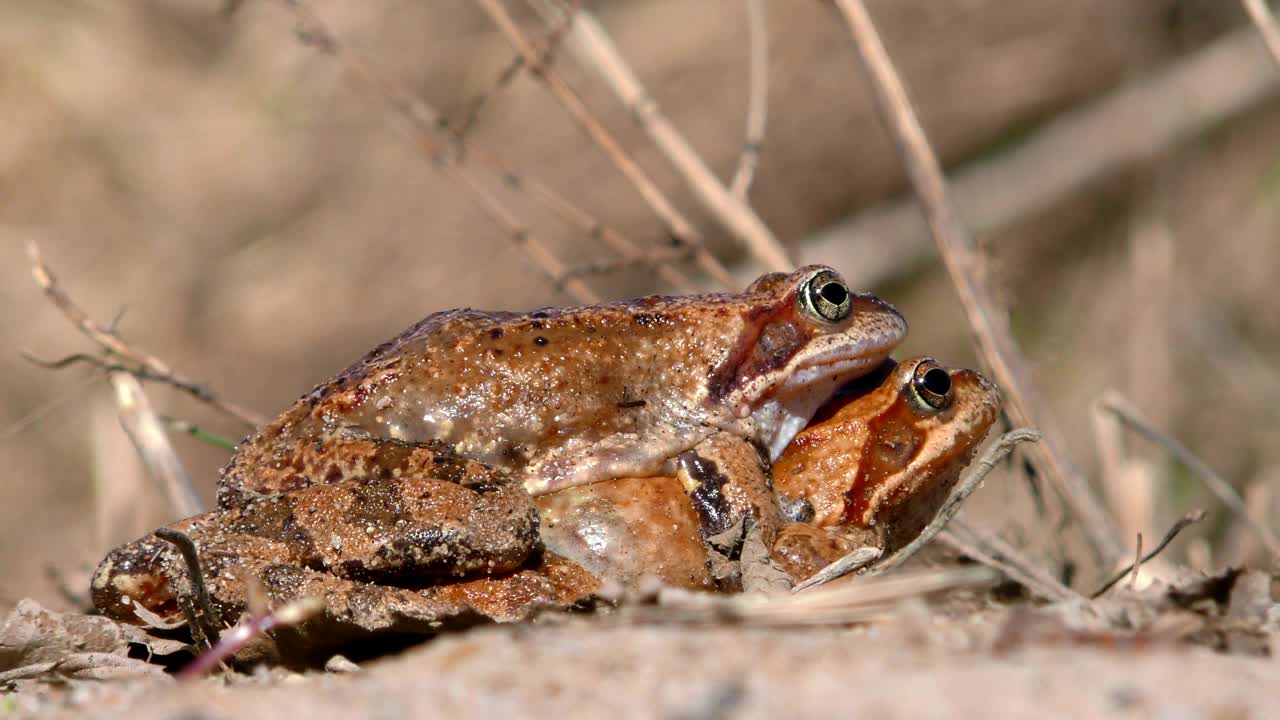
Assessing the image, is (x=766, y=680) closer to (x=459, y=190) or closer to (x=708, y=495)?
(x=708, y=495)

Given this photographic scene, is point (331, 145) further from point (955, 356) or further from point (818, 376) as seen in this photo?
point (818, 376)

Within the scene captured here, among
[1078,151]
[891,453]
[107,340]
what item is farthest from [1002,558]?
[1078,151]

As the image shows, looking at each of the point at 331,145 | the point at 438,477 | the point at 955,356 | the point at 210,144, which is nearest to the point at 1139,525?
the point at 438,477

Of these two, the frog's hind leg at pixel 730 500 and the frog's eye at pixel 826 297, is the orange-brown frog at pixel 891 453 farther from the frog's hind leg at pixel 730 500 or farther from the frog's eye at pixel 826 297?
the frog's eye at pixel 826 297

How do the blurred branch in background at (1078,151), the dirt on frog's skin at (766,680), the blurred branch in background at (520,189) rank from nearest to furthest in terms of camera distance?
the dirt on frog's skin at (766,680)
the blurred branch in background at (520,189)
the blurred branch in background at (1078,151)

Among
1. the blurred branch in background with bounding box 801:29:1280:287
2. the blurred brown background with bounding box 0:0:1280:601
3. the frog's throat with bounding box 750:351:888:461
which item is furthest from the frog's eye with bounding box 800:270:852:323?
the blurred branch in background with bounding box 801:29:1280:287

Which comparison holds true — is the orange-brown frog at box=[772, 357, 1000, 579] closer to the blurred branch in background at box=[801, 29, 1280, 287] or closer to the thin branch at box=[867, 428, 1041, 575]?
the thin branch at box=[867, 428, 1041, 575]

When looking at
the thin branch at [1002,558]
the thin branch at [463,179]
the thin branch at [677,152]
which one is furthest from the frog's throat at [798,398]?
the thin branch at [463,179]
